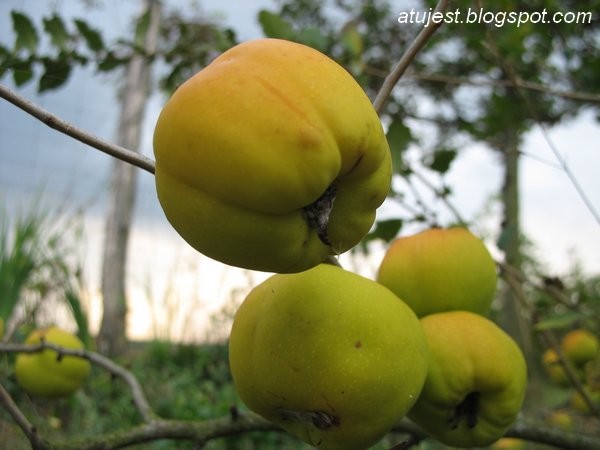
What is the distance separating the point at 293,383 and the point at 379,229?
1.84 feet

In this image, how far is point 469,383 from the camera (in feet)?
2.09

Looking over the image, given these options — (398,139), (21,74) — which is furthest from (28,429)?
(398,139)

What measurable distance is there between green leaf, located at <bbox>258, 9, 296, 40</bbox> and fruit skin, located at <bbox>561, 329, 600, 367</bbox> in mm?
1311

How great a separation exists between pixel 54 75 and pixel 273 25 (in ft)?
1.03

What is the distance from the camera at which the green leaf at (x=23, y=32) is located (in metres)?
0.98

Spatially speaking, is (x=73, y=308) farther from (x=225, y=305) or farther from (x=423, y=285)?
(x=423, y=285)

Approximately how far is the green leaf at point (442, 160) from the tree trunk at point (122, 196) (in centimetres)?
383

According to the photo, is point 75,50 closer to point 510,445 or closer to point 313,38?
point 313,38

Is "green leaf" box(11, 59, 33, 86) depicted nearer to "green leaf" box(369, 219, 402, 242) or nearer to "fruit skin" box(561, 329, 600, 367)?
"green leaf" box(369, 219, 402, 242)

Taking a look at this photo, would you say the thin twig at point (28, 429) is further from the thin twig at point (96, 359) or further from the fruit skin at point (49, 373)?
the fruit skin at point (49, 373)

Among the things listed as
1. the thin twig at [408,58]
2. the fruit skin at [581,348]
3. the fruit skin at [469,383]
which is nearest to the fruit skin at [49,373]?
the fruit skin at [469,383]

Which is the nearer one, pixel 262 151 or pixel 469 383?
pixel 262 151

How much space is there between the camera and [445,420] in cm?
65

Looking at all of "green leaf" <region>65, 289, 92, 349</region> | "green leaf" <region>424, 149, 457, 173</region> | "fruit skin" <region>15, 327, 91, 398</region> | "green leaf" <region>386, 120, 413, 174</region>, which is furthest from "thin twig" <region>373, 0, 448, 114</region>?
"green leaf" <region>65, 289, 92, 349</region>
